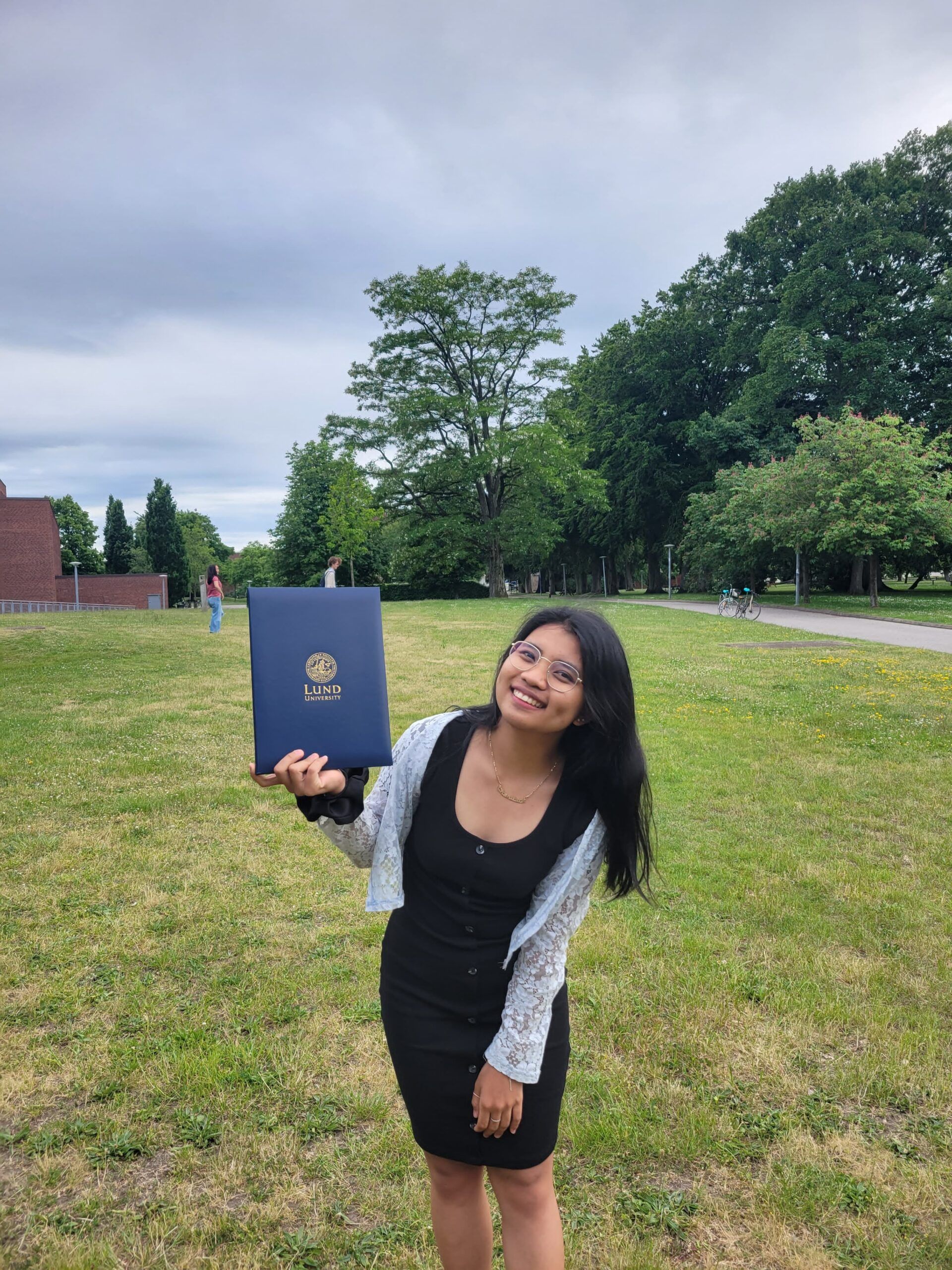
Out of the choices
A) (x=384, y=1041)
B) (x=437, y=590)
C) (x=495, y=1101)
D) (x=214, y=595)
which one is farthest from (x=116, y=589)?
(x=495, y=1101)

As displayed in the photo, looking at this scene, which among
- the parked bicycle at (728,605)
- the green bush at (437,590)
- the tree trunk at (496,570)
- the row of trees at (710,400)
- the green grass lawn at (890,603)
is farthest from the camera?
the green bush at (437,590)

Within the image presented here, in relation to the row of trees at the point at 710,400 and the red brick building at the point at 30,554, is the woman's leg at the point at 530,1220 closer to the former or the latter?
the row of trees at the point at 710,400

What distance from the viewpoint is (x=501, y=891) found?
1.95 meters

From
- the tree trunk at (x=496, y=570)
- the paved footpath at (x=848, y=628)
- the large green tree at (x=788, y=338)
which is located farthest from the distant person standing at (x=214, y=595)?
the large green tree at (x=788, y=338)

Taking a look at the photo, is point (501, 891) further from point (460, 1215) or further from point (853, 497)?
point (853, 497)

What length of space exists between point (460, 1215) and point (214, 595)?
2105 cm

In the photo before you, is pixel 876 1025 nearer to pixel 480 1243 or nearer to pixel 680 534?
pixel 480 1243

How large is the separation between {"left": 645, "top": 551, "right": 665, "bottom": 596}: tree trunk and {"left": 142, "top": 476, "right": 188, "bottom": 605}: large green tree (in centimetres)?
4196

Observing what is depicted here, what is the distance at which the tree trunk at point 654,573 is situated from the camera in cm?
5375

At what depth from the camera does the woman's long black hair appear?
2.01 metres

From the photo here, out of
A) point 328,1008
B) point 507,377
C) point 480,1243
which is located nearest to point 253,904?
point 328,1008

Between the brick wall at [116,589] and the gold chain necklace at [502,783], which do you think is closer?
the gold chain necklace at [502,783]

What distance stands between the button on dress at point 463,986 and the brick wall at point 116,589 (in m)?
56.9

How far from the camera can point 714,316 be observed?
4769 cm
